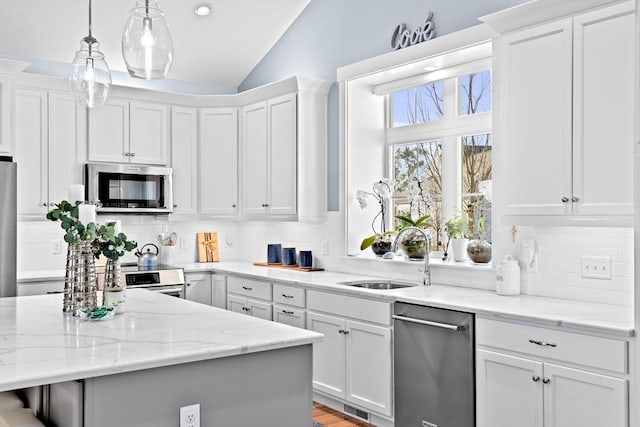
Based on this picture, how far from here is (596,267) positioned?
3109 millimetres

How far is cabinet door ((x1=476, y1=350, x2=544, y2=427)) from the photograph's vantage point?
2.72 meters

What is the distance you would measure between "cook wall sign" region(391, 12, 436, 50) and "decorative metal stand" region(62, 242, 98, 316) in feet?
8.65

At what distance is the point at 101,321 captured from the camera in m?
2.46

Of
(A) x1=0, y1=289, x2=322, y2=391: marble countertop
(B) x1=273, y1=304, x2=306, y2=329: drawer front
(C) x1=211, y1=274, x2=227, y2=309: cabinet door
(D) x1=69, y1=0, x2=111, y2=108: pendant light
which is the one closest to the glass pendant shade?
(D) x1=69, y1=0, x2=111, y2=108: pendant light

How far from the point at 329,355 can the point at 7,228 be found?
8.19 feet

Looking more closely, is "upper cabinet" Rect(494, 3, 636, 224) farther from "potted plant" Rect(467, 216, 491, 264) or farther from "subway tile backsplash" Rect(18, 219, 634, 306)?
"potted plant" Rect(467, 216, 491, 264)

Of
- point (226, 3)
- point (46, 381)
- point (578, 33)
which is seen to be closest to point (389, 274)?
point (578, 33)

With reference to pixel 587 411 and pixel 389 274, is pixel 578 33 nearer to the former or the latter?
pixel 587 411

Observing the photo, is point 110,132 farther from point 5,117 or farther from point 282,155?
point 282,155

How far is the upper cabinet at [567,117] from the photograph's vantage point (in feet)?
8.96

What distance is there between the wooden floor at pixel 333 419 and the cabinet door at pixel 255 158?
188cm

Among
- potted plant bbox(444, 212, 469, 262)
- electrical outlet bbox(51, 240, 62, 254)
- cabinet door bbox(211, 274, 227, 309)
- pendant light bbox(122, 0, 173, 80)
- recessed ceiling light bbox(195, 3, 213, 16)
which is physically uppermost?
recessed ceiling light bbox(195, 3, 213, 16)

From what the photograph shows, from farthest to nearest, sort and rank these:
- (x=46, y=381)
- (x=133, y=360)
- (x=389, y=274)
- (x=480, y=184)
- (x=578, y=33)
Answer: (x=389, y=274) → (x=480, y=184) → (x=578, y=33) → (x=133, y=360) → (x=46, y=381)

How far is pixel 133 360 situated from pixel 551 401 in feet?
6.13
